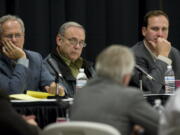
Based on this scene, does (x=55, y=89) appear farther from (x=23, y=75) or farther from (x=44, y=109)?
(x=44, y=109)

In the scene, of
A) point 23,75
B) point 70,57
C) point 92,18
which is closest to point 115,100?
point 23,75

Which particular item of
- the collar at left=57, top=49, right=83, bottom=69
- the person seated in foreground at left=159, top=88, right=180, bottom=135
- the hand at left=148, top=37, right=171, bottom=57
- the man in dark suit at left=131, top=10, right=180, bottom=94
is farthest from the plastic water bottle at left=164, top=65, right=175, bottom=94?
the person seated in foreground at left=159, top=88, right=180, bottom=135

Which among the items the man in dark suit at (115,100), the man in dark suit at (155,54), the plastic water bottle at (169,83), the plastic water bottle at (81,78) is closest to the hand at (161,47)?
the man in dark suit at (155,54)

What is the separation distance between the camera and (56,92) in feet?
15.6

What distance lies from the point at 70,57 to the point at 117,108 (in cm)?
232

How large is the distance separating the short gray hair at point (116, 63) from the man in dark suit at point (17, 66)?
165 cm

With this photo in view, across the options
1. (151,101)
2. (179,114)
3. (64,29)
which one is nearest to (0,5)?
(64,29)

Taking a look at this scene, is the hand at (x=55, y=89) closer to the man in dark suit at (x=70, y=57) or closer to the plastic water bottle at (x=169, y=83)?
the man in dark suit at (x=70, y=57)

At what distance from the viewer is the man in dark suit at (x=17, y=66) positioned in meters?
5.05

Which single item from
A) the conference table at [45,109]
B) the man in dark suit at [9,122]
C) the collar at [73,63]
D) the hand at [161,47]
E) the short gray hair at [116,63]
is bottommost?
the conference table at [45,109]

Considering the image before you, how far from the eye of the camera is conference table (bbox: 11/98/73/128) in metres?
4.34

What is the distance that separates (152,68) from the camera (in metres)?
5.62

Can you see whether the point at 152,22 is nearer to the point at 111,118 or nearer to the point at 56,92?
the point at 56,92

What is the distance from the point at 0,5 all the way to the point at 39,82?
1496 millimetres
